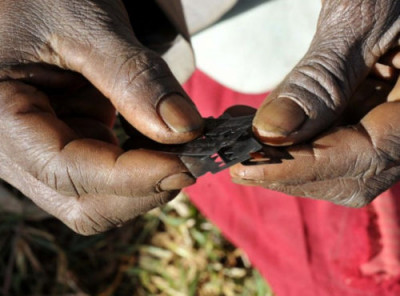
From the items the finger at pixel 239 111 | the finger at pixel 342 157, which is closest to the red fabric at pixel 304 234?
the finger at pixel 239 111

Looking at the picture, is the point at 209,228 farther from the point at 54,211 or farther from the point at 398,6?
the point at 398,6

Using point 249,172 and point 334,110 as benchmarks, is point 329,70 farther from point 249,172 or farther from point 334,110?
point 249,172

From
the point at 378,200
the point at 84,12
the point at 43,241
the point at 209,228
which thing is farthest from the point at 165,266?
the point at 84,12

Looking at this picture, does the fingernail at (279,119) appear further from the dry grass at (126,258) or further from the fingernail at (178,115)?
the dry grass at (126,258)

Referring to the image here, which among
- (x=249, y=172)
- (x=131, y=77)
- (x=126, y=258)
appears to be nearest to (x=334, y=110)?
(x=249, y=172)

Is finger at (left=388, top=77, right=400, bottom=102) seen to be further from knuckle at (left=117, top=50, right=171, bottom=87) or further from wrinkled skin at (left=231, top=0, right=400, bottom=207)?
knuckle at (left=117, top=50, right=171, bottom=87)

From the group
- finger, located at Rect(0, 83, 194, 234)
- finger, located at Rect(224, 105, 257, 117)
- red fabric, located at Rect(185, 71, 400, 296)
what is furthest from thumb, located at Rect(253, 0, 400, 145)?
red fabric, located at Rect(185, 71, 400, 296)
